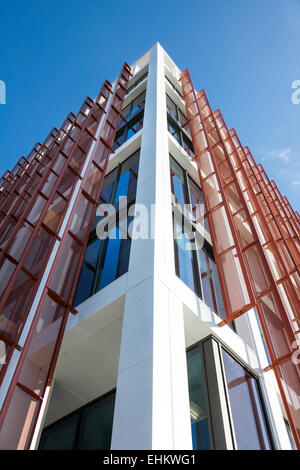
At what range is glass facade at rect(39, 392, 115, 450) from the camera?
1010 cm

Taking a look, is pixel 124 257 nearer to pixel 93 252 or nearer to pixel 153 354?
pixel 93 252

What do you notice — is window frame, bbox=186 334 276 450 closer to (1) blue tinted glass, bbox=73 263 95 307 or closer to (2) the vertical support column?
(2) the vertical support column

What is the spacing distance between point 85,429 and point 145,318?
5251 millimetres

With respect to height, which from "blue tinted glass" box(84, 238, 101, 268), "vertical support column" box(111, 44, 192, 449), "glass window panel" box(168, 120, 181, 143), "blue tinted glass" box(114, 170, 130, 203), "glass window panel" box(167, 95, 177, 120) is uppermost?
"glass window panel" box(167, 95, 177, 120)

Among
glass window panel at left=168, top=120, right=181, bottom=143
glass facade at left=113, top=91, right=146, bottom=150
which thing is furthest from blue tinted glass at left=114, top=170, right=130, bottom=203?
glass window panel at left=168, top=120, right=181, bottom=143

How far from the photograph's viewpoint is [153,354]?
7.08 meters

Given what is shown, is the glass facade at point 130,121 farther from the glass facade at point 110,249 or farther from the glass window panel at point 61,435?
the glass window panel at point 61,435

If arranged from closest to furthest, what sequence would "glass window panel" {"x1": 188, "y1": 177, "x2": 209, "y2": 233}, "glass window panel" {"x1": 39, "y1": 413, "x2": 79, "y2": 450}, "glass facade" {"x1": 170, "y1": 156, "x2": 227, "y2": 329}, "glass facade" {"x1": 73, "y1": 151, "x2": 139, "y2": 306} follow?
"glass window panel" {"x1": 39, "y1": 413, "x2": 79, "y2": 450}
"glass facade" {"x1": 170, "y1": 156, "x2": 227, "y2": 329}
"glass facade" {"x1": 73, "y1": 151, "x2": 139, "y2": 306}
"glass window panel" {"x1": 188, "y1": 177, "x2": 209, "y2": 233}

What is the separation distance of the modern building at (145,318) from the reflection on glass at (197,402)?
28mm

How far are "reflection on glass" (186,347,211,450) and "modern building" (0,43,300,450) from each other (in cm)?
3

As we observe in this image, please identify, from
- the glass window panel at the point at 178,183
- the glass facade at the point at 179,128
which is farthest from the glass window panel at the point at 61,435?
the glass facade at the point at 179,128

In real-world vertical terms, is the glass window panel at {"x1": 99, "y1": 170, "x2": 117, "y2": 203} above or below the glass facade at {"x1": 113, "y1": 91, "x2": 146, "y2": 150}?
below

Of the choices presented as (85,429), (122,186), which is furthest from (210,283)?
(85,429)

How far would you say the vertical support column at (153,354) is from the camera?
6387 mm
